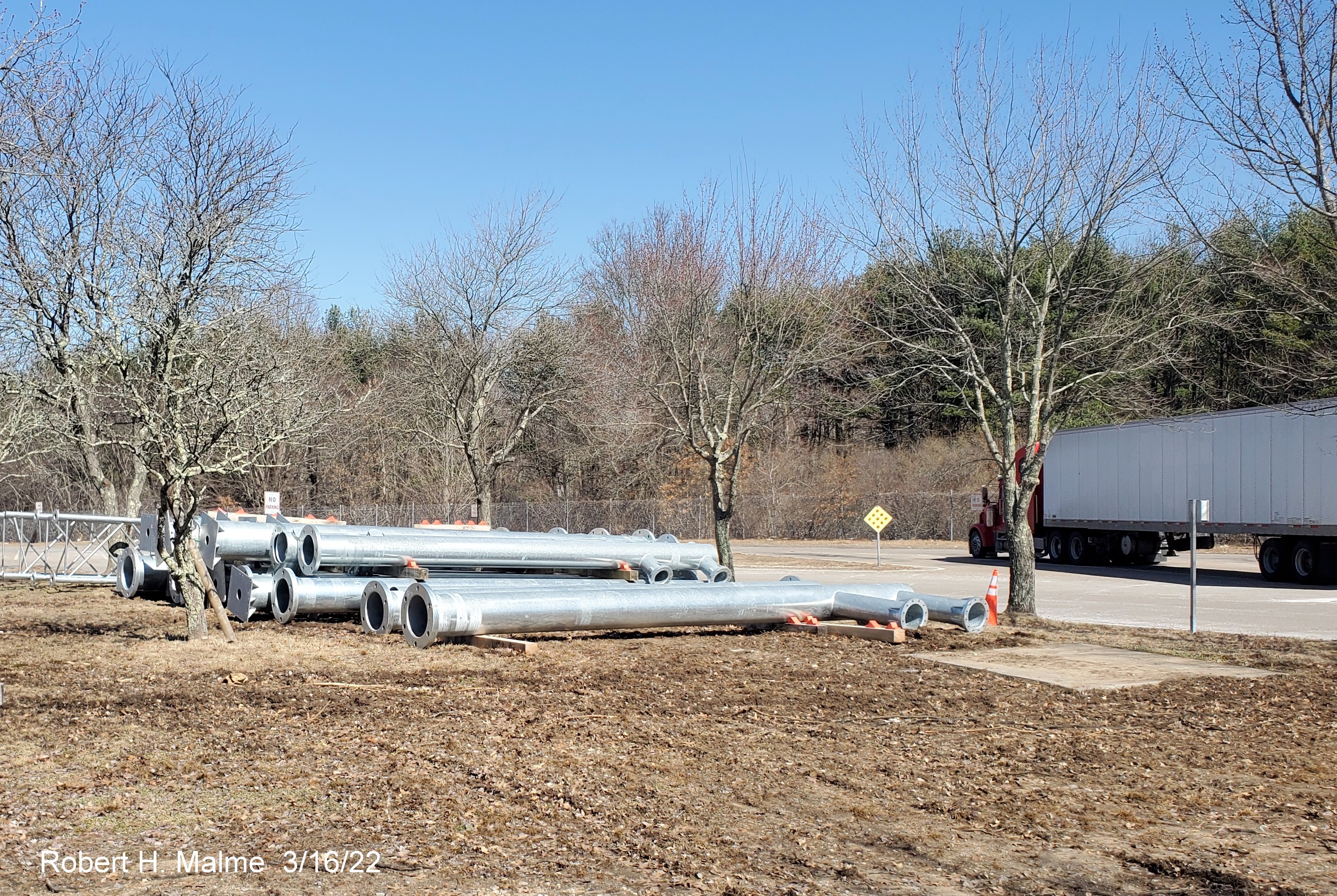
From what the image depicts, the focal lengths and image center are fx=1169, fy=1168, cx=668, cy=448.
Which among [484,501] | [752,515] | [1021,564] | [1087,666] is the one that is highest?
[484,501]

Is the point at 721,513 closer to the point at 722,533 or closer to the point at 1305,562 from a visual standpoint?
the point at 722,533

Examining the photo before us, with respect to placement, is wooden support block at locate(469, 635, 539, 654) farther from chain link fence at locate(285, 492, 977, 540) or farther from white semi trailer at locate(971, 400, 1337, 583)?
chain link fence at locate(285, 492, 977, 540)

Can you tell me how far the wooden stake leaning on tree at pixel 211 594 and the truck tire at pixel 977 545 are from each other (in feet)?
90.8

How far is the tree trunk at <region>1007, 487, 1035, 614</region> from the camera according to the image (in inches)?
Answer: 634

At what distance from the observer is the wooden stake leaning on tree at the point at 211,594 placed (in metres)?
12.0

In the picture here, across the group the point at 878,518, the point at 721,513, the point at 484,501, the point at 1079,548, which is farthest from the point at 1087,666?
the point at 1079,548

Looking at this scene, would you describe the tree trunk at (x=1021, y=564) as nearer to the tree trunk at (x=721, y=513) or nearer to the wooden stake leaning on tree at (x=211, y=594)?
the tree trunk at (x=721, y=513)

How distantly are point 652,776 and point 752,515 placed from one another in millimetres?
44875

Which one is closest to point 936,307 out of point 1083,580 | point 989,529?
point 1083,580

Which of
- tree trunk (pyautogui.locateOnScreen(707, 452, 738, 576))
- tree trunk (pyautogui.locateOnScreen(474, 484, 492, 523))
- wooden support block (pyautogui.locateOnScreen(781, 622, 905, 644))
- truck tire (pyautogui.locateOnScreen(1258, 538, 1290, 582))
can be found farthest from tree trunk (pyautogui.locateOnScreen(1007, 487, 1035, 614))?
tree trunk (pyautogui.locateOnScreen(474, 484, 492, 523))

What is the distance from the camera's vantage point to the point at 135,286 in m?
13.0

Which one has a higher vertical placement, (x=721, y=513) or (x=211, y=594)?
(x=721, y=513)

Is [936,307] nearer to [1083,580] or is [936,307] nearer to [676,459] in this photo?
[1083,580]

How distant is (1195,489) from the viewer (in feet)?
93.4
